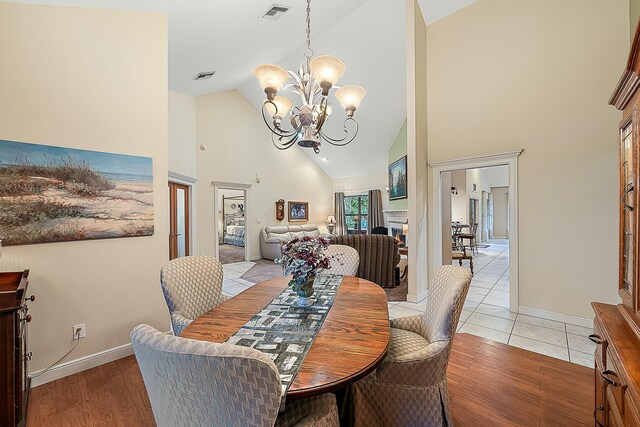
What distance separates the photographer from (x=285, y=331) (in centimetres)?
135

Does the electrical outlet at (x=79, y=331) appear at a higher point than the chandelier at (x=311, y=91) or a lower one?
lower

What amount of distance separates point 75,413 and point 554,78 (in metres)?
5.36

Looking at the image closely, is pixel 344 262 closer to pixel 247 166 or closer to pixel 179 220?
pixel 179 220

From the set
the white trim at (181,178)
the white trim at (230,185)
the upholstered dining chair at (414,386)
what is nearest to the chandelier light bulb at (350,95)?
the upholstered dining chair at (414,386)

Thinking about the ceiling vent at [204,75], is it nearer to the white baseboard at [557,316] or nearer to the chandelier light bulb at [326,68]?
the chandelier light bulb at [326,68]

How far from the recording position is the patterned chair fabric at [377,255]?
455 centimetres

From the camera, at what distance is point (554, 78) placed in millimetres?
3172

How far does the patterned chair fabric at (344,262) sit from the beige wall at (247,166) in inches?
170

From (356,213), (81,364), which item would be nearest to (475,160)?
(81,364)

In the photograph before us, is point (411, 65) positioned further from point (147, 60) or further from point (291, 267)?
point (291, 267)

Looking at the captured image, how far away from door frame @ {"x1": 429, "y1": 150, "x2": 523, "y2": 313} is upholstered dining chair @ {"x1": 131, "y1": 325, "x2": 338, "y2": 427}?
3749 millimetres

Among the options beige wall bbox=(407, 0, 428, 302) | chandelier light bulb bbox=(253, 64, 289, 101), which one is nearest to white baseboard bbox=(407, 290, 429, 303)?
beige wall bbox=(407, 0, 428, 302)

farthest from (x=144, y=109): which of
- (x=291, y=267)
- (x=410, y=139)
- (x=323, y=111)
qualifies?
(x=410, y=139)

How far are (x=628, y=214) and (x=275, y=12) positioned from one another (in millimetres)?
3748
